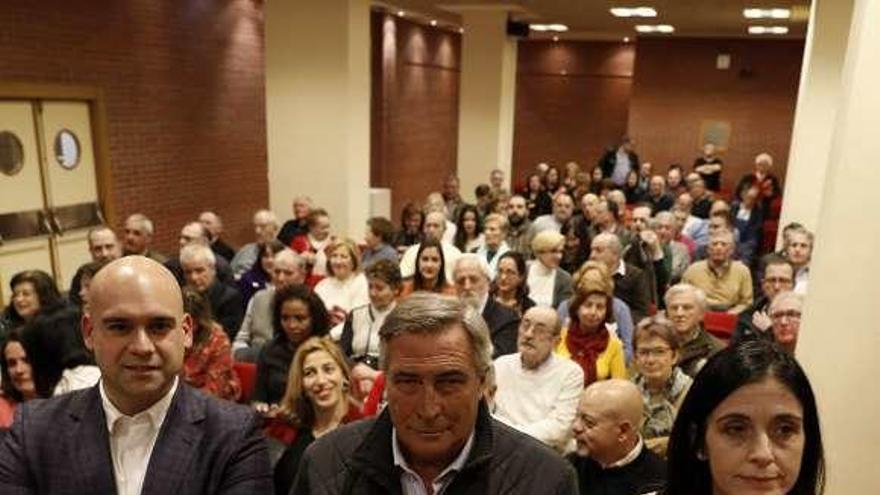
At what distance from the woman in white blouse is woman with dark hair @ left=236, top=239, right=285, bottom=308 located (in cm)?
71

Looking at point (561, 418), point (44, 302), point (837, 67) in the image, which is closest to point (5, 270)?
point (44, 302)

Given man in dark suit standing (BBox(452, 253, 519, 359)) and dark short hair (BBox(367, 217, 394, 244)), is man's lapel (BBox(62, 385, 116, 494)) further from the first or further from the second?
dark short hair (BBox(367, 217, 394, 244))

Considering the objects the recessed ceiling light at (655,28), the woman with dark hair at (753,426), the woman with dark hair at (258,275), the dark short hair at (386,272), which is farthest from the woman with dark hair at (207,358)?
the recessed ceiling light at (655,28)

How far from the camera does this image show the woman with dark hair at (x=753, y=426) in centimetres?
138

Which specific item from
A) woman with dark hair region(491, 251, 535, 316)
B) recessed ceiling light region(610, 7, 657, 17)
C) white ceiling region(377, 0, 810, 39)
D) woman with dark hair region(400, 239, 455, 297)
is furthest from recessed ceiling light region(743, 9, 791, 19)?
woman with dark hair region(400, 239, 455, 297)

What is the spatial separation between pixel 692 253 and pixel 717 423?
6.44 m

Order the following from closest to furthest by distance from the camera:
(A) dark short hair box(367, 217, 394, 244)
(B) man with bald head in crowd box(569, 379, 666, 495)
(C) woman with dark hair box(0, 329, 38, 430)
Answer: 1. (B) man with bald head in crowd box(569, 379, 666, 495)
2. (C) woman with dark hair box(0, 329, 38, 430)
3. (A) dark short hair box(367, 217, 394, 244)

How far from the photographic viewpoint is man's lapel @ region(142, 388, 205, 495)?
1646mm

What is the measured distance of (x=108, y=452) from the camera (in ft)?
5.50

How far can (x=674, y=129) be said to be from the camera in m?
15.4

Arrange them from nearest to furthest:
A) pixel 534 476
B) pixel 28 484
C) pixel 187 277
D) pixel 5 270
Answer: pixel 534 476 → pixel 28 484 → pixel 187 277 → pixel 5 270

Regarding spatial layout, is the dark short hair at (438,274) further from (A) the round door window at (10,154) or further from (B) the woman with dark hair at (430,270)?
(A) the round door window at (10,154)

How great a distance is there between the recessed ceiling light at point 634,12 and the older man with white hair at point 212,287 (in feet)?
25.7

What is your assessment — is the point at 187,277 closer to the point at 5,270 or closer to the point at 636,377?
the point at 5,270
